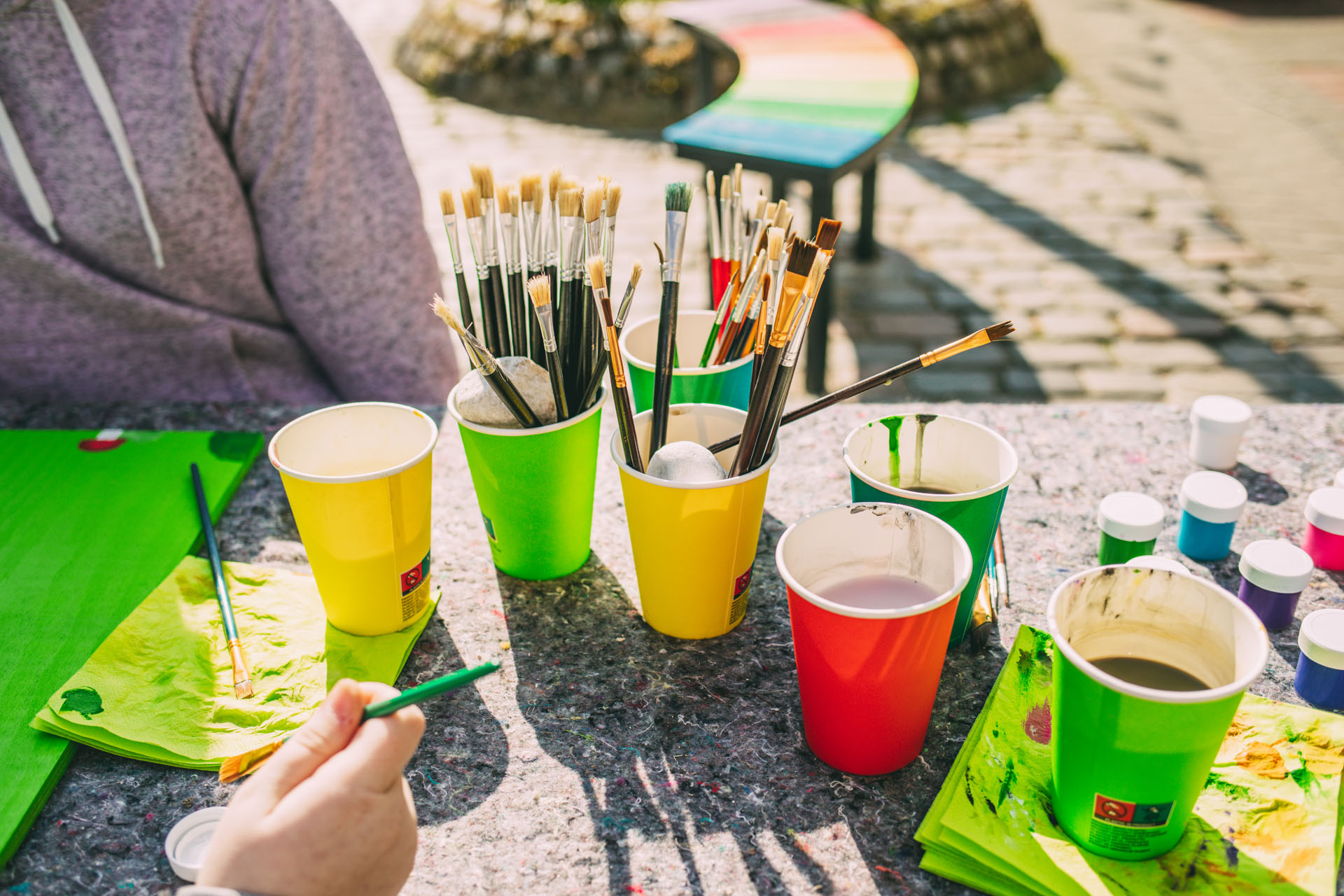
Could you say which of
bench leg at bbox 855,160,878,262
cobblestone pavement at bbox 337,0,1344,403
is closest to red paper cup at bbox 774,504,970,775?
cobblestone pavement at bbox 337,0,1344,403

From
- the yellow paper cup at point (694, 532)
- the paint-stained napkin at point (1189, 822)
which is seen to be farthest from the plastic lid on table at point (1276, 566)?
the yellow paper cup at point (694, 532)

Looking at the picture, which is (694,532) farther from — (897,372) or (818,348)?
(818,348)

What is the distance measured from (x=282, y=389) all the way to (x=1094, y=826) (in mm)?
1247

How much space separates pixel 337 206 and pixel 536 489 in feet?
2.16

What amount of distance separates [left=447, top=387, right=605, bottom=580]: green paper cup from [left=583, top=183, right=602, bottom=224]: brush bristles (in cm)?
18

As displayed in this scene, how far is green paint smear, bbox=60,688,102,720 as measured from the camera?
0.79 meters

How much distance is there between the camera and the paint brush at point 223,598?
0.84 meters

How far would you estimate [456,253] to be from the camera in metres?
0.86

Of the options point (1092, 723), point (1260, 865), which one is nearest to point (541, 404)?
point (1092, 723)

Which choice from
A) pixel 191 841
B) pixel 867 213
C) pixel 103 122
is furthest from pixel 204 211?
pixel 867 213

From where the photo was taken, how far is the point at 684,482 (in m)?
0.79

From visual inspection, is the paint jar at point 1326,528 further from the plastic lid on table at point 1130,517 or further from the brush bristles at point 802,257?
the brush bristles at point 802,257

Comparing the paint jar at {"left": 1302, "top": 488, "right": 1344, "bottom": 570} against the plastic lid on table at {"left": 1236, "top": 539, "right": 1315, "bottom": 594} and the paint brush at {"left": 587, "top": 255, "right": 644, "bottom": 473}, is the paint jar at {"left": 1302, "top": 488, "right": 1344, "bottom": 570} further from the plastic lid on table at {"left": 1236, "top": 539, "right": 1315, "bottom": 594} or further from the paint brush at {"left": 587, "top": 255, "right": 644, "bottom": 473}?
the paint brush at {"left": 587, "top": 255, "right": 644, "bottom": 473}

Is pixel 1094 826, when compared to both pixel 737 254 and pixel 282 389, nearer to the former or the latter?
pixel 737 254
